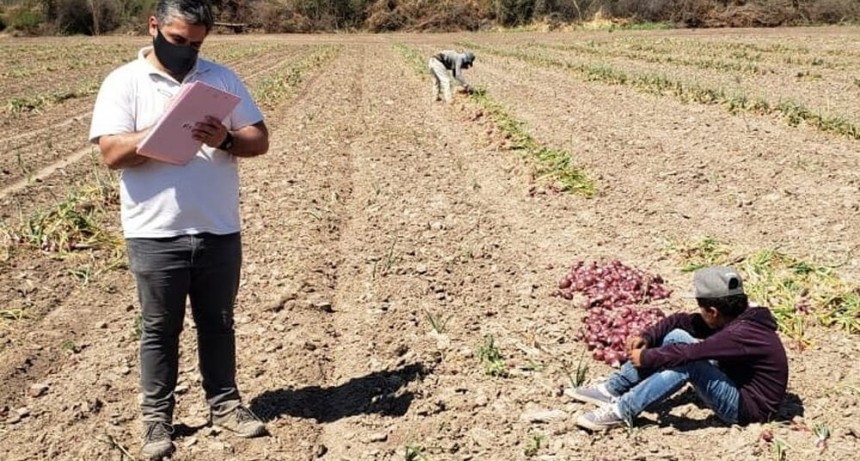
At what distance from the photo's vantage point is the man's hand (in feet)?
10.7

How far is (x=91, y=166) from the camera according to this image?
32.7 feet

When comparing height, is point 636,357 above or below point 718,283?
below

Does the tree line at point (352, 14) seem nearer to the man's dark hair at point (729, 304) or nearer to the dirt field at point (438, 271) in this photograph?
the dirt field at point (438, 271)

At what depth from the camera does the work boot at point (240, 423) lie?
3.92 metres

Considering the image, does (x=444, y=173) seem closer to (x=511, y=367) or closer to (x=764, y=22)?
(x=511, y=367)

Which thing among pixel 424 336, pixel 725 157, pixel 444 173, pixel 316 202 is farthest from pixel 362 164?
pixel 424 336

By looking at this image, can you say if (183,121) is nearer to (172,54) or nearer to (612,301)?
(172,54)

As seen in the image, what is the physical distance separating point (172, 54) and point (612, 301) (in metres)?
3.28

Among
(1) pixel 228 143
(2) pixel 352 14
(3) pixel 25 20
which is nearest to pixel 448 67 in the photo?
(1) pixel 228 143

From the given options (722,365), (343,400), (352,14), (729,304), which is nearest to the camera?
(729,304)

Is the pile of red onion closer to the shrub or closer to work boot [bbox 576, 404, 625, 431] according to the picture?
work boot [bbox 576, 404, 625, 431]

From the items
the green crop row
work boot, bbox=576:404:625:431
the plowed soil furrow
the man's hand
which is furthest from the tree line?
the man's hand

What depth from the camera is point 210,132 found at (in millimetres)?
3287

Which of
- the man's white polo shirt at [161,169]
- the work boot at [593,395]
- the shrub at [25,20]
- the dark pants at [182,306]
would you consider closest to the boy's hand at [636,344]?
the work boot at [593,395]
